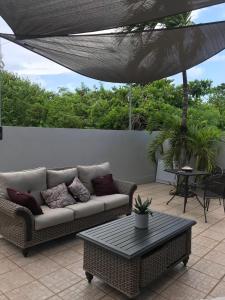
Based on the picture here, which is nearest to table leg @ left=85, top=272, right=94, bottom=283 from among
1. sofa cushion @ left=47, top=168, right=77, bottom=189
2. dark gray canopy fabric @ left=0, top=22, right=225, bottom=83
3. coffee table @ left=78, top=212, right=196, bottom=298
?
coffee table @ left=78, top=212, right=196, bottom=298

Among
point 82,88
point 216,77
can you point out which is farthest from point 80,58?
point 216,77

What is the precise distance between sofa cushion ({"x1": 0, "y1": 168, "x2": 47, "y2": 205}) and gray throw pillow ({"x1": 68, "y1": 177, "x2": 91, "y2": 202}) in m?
0.42

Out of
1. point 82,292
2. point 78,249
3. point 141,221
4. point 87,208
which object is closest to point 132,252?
point 141,221

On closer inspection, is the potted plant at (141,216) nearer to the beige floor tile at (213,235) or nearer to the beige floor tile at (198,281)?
the beige floor tile at (198,281)

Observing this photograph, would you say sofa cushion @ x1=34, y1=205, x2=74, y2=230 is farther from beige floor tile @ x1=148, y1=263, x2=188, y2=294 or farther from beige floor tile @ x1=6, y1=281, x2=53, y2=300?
beige floor tile @ x1=148, y1=263, x2=188, y2=294

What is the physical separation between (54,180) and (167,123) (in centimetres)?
375

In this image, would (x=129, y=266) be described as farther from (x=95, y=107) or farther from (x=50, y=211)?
(x=95, y=107)

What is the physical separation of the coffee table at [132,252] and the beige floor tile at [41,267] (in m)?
0.49

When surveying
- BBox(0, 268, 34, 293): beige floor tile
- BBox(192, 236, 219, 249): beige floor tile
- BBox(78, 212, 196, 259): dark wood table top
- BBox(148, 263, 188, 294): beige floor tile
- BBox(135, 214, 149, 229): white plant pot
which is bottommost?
BBox(148, 263, 188, 294): beige floor tile

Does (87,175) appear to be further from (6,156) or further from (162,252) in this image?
(162,252)

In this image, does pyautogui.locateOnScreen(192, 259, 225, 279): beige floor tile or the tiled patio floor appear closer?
the tiled patio floor

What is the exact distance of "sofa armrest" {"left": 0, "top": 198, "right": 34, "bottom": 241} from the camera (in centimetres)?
335

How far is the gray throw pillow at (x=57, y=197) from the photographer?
4094mm

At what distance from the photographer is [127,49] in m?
3.99
